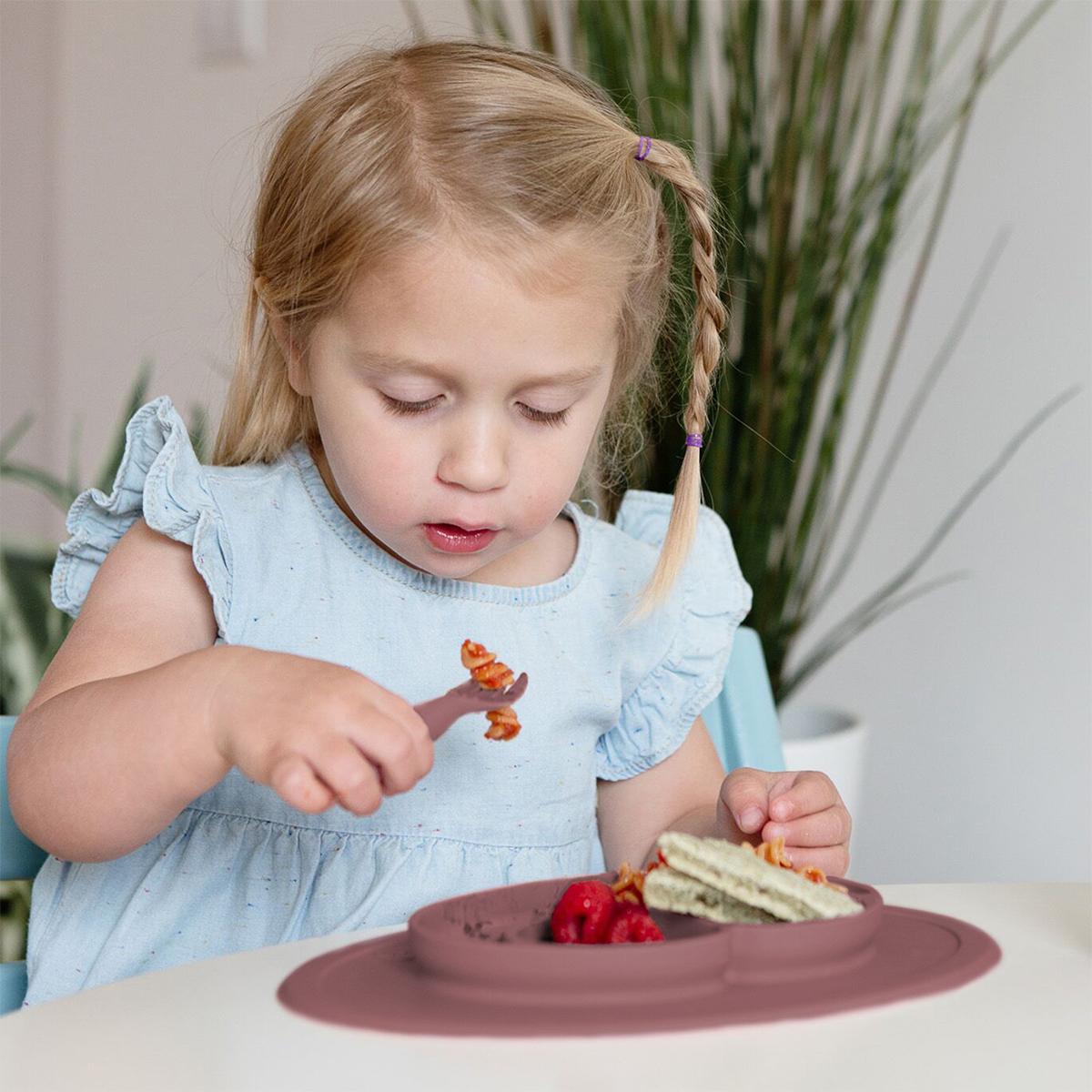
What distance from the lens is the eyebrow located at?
846 mm

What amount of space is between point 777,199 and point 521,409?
988mm

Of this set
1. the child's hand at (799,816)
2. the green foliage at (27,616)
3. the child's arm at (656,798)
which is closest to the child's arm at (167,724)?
the child's hand at (799,816)

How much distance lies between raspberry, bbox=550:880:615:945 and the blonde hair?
0.39 metres

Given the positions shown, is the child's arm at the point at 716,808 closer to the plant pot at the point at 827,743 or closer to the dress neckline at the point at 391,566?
the dress neckline at the point at 391,566

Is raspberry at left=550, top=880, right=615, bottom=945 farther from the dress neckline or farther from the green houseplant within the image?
the green houseplant

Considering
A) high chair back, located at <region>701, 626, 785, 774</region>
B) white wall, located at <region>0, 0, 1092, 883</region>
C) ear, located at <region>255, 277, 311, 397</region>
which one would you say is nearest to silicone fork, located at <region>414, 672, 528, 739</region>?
ear, located at <region>255, 277, 311, 397</region>

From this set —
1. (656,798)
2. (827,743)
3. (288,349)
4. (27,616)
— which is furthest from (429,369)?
(827,743)

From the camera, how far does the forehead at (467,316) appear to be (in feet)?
2.77

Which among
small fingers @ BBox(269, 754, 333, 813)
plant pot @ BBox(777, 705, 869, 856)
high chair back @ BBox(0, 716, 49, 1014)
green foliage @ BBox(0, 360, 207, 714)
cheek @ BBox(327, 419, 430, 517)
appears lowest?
plant pot @ BBox(777, 705, 869, 856)

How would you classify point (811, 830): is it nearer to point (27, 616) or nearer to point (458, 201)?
point (458, 201)

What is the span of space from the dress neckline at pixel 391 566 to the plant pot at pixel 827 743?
625mm

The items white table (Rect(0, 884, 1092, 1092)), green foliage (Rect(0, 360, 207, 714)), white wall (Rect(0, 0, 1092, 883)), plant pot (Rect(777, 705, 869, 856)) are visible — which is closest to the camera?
white table (Rect(0, 884, 1092, 1092))

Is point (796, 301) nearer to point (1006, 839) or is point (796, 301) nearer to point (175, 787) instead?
point (1006, 839)

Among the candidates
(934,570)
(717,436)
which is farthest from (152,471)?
(934,570)
